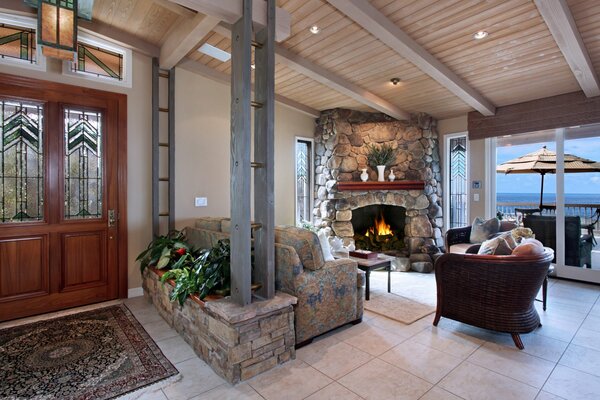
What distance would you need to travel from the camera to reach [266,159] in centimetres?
246

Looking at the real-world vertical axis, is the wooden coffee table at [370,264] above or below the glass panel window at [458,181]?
below

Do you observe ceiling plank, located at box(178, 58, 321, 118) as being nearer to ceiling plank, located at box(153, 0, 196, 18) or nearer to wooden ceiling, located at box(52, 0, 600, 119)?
wooden ceiling, located at box(52, 0, 600, 119)

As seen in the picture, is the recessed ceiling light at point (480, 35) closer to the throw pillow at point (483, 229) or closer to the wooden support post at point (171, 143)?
the throw pillow at point (483, 229)

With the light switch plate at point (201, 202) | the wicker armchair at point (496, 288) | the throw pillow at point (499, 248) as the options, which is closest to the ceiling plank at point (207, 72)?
the light switch plate at point (201, 202)

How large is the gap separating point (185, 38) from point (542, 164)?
17.4 feet

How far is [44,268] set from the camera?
3445 mm

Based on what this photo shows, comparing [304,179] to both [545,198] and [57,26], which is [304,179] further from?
[57,26]

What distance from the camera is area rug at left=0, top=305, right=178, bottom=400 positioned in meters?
2.14

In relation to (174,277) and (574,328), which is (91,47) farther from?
(574,328)

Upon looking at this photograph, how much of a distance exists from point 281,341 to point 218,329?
494 mm

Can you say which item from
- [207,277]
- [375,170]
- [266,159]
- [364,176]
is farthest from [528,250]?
[375,170]

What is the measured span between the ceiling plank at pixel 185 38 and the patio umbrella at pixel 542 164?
4.78m

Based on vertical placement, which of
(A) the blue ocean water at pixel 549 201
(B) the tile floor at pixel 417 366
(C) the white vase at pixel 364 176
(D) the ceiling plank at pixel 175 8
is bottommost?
(B) the tile floor at pixel 417 366

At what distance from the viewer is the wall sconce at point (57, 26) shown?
2881 millimetres
